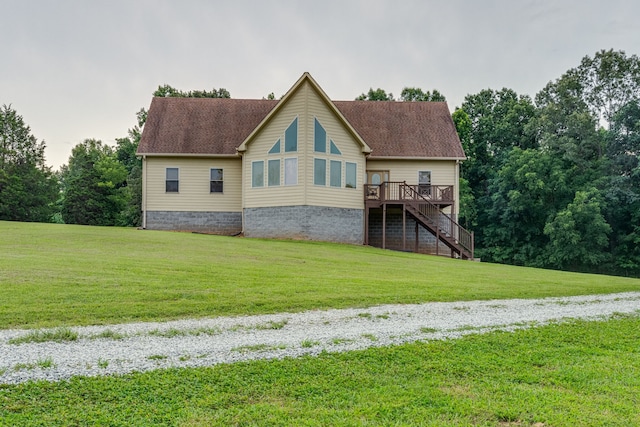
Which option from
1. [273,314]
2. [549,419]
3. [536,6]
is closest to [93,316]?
[273,314]

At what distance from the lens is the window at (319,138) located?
22.6 metres

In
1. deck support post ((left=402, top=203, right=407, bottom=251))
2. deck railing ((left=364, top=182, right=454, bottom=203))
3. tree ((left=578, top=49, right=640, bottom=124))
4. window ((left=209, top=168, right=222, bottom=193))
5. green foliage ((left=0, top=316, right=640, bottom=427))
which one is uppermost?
tree ((left=578, top=49, right=640, bottom=124))

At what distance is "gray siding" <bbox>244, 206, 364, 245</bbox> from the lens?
22.4 meters

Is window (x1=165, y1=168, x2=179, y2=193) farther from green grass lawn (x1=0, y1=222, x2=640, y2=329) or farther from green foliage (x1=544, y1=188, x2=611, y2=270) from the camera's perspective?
green foliage (x1=544, y1=188, x2=611, y2=270)

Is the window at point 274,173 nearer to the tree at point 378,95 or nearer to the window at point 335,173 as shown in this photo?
the window at point 335,173

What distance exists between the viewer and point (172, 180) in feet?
82.2

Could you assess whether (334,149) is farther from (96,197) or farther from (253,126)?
(96,197)

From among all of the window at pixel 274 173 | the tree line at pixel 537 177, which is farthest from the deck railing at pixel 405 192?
the tree line at pixel 537 177

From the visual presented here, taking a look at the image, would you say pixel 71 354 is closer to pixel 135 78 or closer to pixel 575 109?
pixel 135 78

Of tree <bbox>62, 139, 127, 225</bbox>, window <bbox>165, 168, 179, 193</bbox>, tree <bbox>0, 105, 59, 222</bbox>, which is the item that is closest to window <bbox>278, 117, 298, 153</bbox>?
window <bbox>165, 168, 179, 193</bbox>

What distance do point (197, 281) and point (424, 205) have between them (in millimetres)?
16392

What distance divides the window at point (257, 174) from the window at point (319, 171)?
2654 mm

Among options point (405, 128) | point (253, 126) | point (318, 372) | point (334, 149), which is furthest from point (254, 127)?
point (318, 372)

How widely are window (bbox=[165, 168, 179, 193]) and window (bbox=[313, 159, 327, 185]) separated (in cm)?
759
